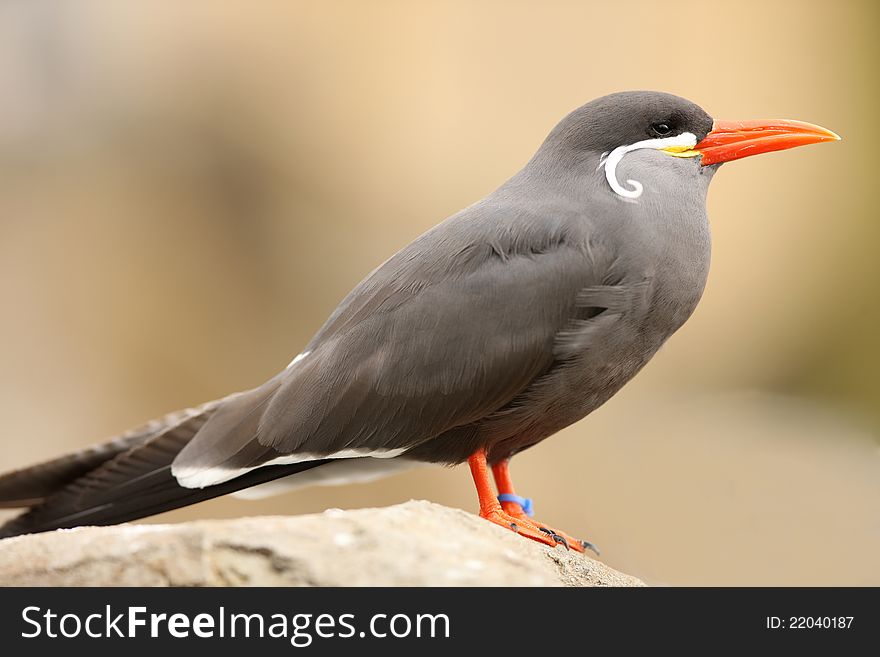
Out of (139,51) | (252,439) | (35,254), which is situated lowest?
(252,439)

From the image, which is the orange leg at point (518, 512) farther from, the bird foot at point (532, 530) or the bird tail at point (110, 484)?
the bird tail at point (110, 484)

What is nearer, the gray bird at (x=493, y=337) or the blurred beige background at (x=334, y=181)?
the gray bird at (x=493, y=337)

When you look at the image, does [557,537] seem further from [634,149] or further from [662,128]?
[662,128]

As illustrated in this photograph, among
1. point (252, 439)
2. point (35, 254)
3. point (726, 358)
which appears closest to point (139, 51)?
point (35, 254)

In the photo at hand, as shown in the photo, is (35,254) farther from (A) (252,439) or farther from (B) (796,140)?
(B) (796,140)

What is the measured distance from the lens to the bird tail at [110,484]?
5348mm

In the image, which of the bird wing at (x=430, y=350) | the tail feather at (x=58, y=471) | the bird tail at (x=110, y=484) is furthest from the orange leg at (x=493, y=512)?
the tail feather at (x=58, y=471)

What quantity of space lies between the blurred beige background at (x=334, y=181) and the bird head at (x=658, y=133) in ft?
17.3

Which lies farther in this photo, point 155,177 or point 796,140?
point 155,177

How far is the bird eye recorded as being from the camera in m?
5.30

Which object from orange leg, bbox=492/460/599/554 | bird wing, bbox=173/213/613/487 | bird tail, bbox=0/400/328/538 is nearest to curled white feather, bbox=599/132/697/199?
bird wing, bbox=173/213/613/487

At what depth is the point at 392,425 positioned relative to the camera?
16.5ft

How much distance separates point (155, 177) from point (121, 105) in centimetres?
102

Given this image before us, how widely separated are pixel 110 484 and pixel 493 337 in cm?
212
